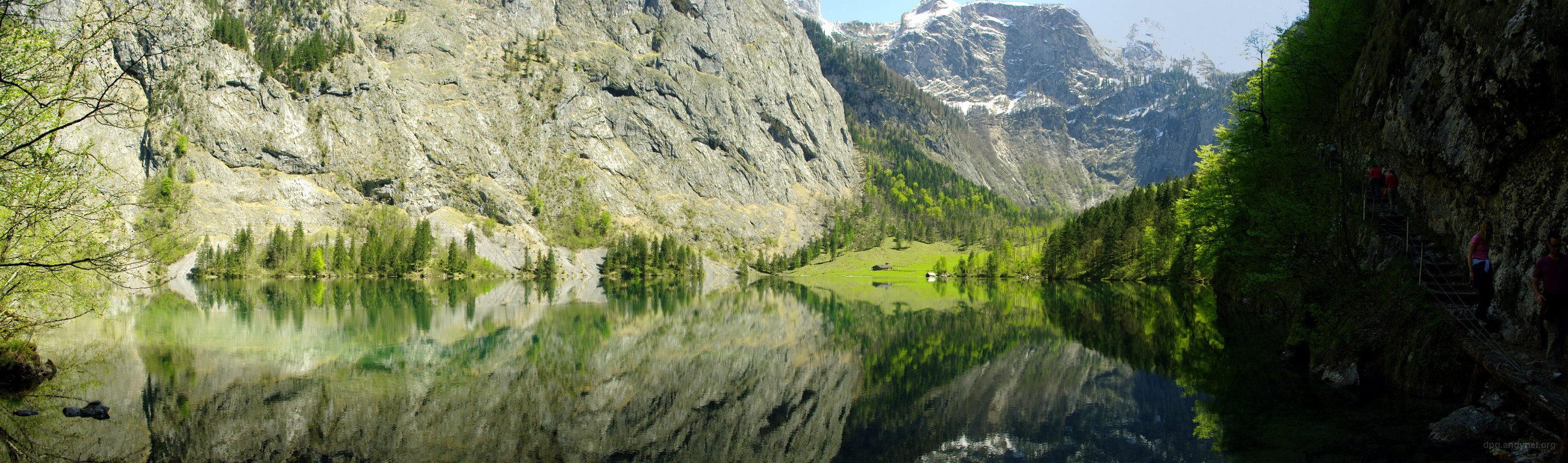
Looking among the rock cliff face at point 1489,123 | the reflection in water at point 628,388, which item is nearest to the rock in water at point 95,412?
the reflection in water at point 628,388

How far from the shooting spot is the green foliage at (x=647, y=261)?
5945 inches

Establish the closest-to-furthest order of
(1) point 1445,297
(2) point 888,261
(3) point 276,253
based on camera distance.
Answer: (1) point 1445,297 → (3) point 276,253 → (2) point 888,261

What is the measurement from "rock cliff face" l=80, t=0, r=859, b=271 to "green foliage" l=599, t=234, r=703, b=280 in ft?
54.9

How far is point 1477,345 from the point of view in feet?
47.6

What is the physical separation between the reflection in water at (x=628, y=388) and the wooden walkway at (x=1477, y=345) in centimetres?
511

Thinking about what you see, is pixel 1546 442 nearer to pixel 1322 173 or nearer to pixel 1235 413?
pixel 1235 413

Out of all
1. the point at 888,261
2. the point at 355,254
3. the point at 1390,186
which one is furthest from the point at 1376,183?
the point at 888,261

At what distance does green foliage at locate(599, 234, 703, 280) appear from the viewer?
15100 cm

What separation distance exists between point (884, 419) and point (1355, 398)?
11256 millimetres

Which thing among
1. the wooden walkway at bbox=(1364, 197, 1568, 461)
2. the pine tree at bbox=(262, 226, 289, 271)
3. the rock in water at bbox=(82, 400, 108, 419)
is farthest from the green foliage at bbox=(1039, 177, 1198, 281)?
the pine tree at bbox=(262, 226, 289, 271)

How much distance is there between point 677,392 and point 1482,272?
20.8 meters

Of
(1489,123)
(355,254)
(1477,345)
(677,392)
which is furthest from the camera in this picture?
(355,254)

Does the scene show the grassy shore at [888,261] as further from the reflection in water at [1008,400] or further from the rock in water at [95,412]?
the rock in water at [95,412]

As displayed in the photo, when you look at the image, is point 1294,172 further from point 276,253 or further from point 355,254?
point 276,253
